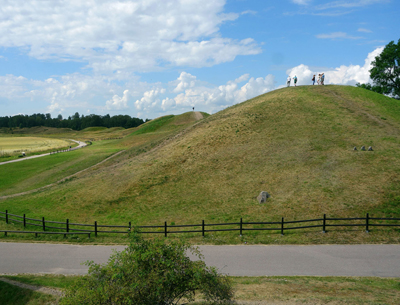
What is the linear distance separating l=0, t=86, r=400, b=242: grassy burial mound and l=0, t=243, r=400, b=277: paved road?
4.78 m

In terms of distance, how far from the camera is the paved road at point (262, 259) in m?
13.1

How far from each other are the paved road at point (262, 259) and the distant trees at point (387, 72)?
193 feet

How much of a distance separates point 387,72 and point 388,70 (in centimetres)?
46

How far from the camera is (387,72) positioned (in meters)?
60.6

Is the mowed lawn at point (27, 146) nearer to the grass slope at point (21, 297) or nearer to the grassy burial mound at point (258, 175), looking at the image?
the grassy burial mound at point (258, 175)

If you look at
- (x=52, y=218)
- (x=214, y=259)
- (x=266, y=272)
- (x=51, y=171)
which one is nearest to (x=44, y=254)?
(x=52, y=218)

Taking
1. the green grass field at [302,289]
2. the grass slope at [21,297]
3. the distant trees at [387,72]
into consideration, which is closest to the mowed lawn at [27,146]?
the grass slope at [21,297]

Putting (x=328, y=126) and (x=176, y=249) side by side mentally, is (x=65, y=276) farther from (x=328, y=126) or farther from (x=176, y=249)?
(x=328, y=126)

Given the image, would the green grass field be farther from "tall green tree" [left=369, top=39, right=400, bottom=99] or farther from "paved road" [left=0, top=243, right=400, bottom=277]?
"tall green tree" [left=369, top=39, right=400, bottom=99]

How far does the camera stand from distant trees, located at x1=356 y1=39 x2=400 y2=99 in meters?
59.2

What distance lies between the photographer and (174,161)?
1300 inches

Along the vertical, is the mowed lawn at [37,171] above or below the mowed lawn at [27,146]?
below

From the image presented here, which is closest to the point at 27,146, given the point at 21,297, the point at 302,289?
the point at 21,297

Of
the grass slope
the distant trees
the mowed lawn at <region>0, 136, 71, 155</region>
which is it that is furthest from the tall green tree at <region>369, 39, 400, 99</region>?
the mowed lawn at <region>0, 136, 71, 155</region>
